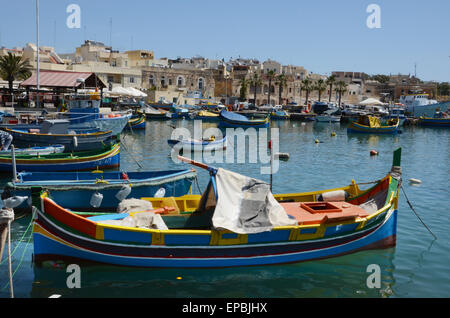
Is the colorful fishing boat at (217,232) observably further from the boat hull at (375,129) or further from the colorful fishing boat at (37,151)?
the boat hull at (375,129)

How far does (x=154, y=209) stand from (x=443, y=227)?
11.2m

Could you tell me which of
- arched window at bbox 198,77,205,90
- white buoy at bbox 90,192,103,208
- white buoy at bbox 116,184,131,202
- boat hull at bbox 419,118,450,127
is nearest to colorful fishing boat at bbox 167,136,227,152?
white buoy at bbox 116,184,131,202

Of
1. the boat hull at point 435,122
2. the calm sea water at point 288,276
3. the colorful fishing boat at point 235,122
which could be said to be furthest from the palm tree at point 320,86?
the calm sea water at point 288,276

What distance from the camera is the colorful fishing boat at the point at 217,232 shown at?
432 inches

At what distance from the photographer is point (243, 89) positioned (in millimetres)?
90250

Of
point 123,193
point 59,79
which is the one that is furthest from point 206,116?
point 123,193

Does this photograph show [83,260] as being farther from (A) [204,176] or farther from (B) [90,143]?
(B) [90,143]

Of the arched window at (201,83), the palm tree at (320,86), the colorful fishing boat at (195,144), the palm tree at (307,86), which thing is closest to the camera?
the colorful fishing boat at (195,144)

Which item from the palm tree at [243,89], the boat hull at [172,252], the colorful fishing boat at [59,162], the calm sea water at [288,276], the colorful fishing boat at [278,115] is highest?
the palm tree at [243,89]

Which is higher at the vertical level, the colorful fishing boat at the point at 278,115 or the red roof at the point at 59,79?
the red roof at the point at 59,79

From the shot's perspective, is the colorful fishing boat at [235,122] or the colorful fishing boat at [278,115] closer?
the colorful fishing boat at [235,122]

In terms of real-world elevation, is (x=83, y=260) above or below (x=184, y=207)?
below

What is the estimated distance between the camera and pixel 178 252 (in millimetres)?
11297
